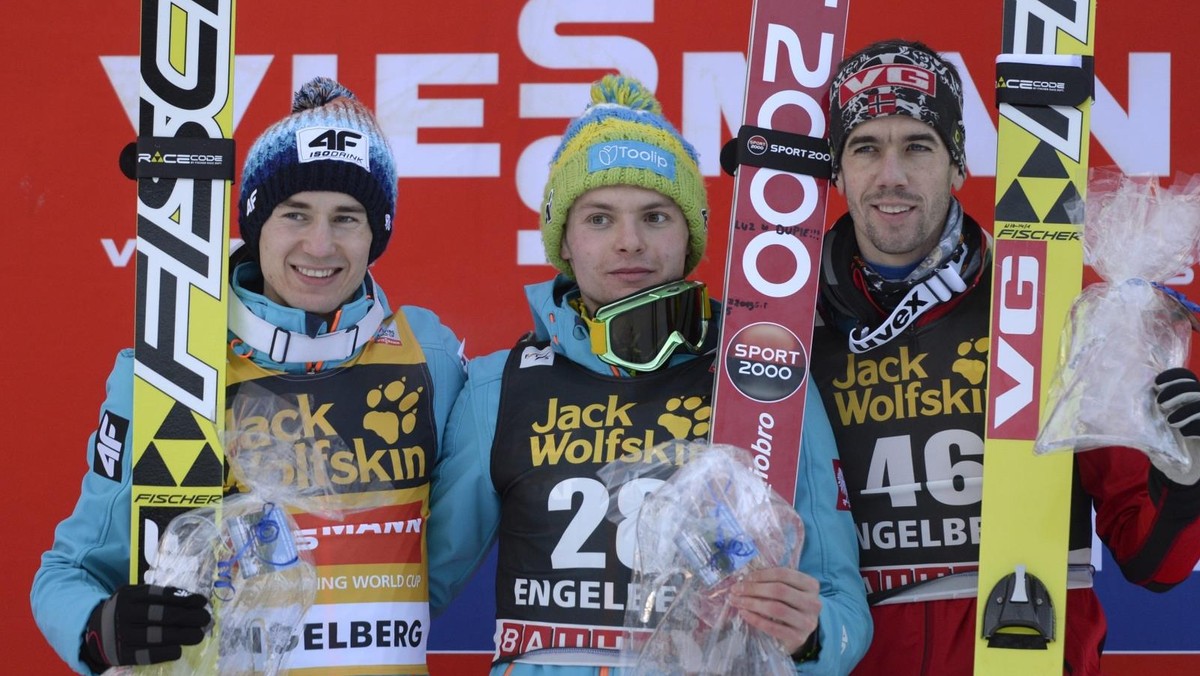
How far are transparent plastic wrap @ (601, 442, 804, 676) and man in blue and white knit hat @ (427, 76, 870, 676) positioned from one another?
19 centimetres

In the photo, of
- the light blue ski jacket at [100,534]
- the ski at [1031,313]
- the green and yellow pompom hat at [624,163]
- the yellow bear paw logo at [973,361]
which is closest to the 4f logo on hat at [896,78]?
the ski at [1031,313]

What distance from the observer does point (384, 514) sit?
8.23 ft

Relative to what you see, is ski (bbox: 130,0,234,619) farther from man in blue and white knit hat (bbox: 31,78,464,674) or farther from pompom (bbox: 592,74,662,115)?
pompom (bbox: 592,74,662,115)

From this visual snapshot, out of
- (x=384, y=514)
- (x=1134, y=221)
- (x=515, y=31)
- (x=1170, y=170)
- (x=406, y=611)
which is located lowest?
(x=406, y=611)

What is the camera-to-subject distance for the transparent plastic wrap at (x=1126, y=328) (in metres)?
2.11

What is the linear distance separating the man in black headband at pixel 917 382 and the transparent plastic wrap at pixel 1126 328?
0.29m

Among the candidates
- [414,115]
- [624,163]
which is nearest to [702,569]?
[624,163]

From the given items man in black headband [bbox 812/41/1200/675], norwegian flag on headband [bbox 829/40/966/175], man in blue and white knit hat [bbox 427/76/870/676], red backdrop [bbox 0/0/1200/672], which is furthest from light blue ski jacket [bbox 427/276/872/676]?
red backdrop [bbox 0/0/1200/672]

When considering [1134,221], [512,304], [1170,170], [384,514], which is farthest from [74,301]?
[1170,170]

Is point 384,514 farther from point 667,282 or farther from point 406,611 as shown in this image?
point 667,282

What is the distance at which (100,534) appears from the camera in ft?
8.16

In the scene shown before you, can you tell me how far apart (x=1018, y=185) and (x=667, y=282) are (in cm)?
65

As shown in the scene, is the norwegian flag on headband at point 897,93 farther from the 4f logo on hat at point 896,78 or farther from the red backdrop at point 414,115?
the red backdrop at point 414,115

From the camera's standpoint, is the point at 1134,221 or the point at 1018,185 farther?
the point at 1018,185
